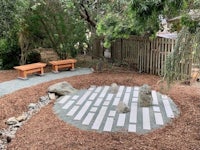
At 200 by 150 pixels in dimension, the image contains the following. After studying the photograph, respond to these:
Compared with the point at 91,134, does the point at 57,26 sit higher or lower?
higher

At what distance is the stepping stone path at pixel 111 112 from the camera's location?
4.91m

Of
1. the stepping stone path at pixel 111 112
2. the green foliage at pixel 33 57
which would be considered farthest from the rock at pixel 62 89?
the green foliage at pixel 33 57

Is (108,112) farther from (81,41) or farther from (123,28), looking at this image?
(81,41)

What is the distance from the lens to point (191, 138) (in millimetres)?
4414

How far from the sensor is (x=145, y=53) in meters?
9.59

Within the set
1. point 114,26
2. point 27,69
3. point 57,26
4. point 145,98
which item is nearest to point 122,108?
point 145,98

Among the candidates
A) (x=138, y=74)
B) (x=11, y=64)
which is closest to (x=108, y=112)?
(x=138, y=74)

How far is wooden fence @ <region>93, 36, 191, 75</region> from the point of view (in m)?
8.62

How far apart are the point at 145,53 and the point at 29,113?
5.23m

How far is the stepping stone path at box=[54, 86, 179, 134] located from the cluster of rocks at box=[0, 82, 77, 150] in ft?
0.96

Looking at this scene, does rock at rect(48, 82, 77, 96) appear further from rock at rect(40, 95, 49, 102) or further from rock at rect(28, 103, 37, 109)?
rock at rect(28, 103, 37, 109)

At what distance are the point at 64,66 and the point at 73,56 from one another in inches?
49.1

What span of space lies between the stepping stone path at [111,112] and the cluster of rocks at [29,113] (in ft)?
0.96

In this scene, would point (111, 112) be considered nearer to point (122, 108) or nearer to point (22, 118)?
point (122, 108)
